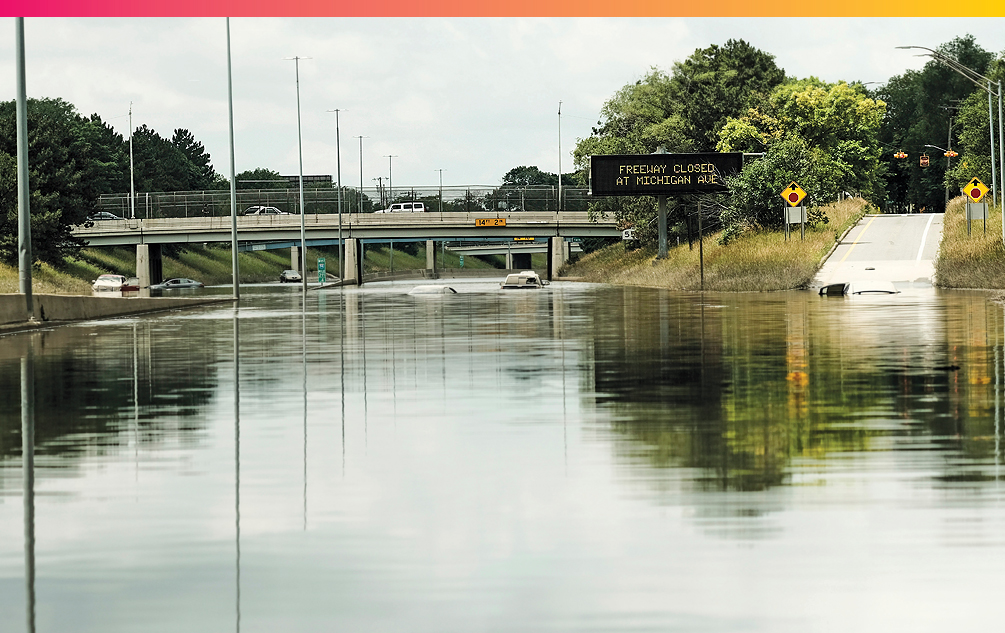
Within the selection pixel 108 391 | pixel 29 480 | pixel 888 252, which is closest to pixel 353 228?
pixel 888 252

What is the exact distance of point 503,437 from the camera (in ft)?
43.3

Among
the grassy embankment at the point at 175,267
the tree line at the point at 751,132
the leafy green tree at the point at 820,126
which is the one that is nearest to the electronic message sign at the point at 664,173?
the tree line at the point at 751,132

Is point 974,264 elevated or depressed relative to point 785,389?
elevated

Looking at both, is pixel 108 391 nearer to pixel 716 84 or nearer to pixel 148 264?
pixel 716 84

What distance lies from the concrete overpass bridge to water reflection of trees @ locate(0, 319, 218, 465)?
86.5 metres

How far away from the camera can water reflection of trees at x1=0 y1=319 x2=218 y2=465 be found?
1342 centimetres

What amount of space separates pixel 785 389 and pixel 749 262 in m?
51.2

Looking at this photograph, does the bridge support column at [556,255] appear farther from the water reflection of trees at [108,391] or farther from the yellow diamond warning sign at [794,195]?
the water reflection of trees at [108,391]

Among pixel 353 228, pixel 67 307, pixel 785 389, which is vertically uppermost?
pixel 353 228

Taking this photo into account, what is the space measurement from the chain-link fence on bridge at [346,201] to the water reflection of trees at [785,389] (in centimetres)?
8964

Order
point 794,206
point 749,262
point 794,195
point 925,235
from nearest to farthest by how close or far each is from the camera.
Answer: point 749,262 < point 794,195 < point 794,206 < point 925,235

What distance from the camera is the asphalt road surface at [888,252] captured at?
65.1 meters

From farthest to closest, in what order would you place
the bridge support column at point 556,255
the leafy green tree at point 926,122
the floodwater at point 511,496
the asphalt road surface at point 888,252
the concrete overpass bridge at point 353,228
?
1. the leafy green tree at point 926,122
2. the bridge support column at point 556,255
3. the concrete overpass bridge at point 353,228
4. the asphalt road surface at point 888,252
5. the floodwater at point 511,496

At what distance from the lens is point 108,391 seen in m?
18.3
